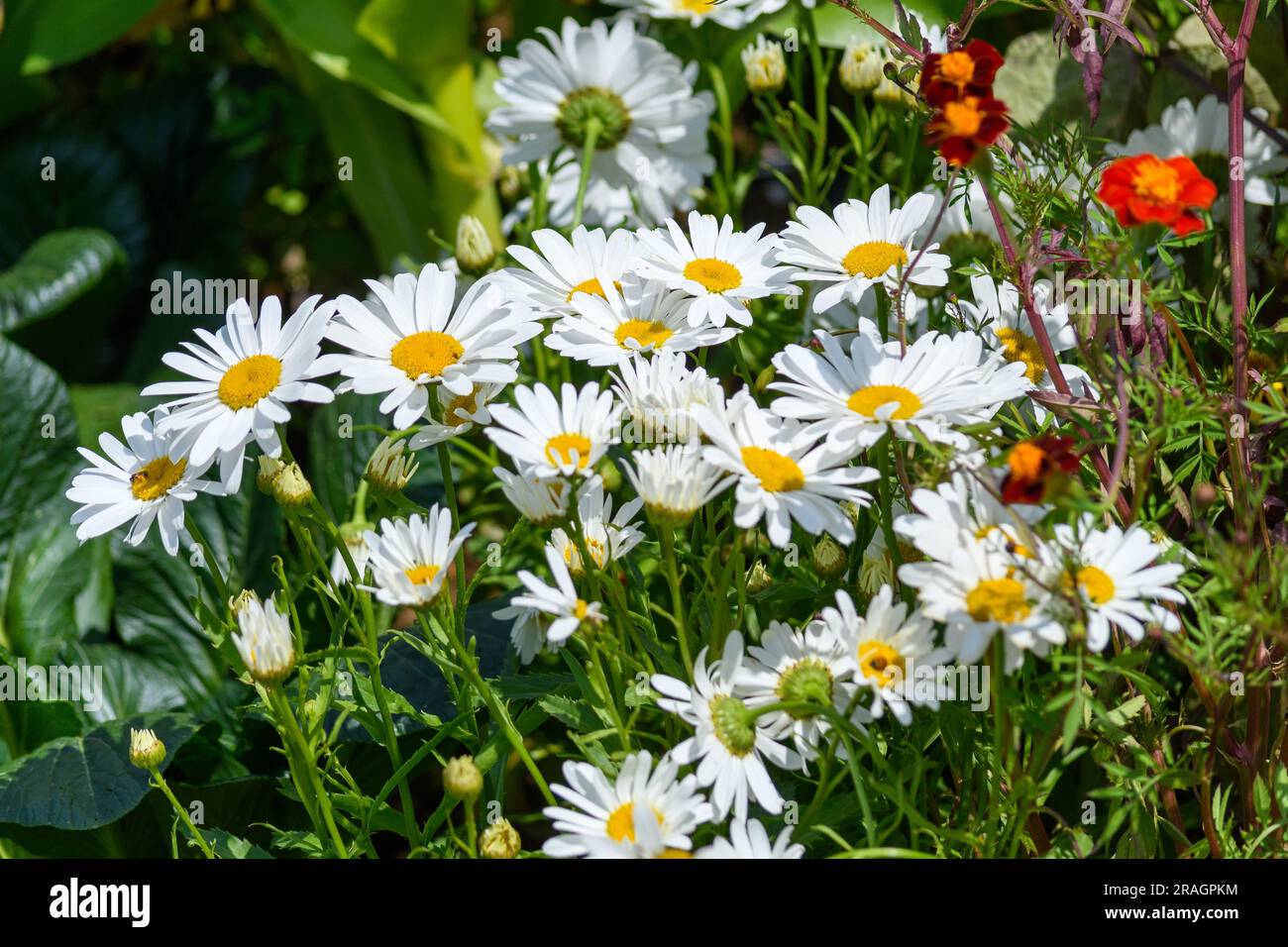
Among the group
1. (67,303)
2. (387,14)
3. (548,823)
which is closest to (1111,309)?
(548,823)

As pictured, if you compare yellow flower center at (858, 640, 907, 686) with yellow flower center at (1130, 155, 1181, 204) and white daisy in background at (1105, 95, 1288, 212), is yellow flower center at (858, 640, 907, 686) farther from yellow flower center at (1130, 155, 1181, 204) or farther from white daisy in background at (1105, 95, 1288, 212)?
white daisy in background at (1105, 95, 1288, 212)

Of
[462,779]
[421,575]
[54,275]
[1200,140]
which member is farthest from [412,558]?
[54,275]

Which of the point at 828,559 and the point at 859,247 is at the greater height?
the point at 859,247

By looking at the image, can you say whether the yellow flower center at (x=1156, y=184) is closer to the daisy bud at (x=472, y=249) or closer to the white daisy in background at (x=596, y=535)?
the white daisy in background at (x=596, y=535)

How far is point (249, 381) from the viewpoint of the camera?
2.24ft

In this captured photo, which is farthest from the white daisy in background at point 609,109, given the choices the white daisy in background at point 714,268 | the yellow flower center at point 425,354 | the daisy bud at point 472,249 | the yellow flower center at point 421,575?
the yellow flower center at point 421,575

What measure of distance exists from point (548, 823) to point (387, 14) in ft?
2.81

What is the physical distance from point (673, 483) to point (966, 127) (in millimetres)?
212

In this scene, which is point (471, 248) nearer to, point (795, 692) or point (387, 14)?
point (795, 692)

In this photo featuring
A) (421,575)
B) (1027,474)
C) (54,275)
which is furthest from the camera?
(54,275)

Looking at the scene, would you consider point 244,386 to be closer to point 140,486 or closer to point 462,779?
point 140,486

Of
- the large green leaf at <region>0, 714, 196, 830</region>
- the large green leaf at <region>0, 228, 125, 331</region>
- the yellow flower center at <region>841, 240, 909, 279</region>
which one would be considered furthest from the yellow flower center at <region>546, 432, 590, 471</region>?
the large green leaf at <region>0, 228, 125, 331</region>

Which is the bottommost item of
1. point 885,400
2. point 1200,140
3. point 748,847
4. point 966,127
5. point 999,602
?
point 748,847

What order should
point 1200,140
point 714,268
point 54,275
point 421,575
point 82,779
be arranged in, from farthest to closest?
point 54,275 → point 1200,140 → point 82,779 → point 714,268 → point 421,575
